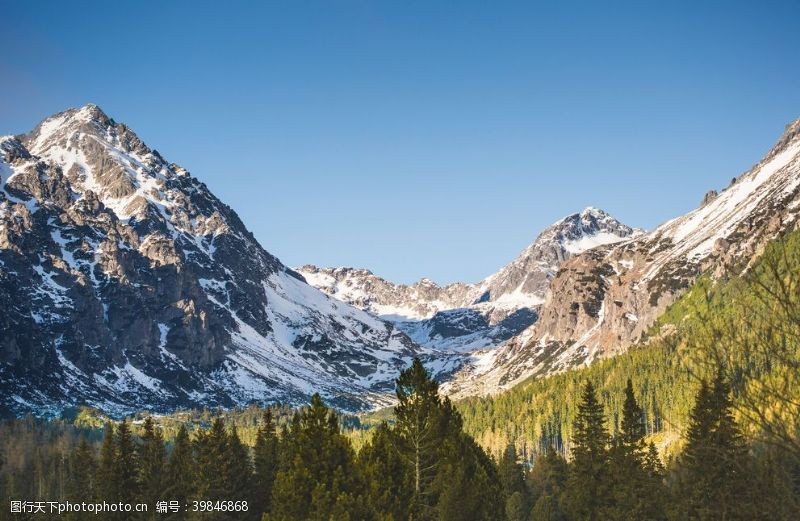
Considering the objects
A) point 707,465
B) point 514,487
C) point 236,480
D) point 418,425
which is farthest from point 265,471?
point 514,487

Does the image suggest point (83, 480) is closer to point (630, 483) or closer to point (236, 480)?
point (236, 480)

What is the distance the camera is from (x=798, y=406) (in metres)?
14.1

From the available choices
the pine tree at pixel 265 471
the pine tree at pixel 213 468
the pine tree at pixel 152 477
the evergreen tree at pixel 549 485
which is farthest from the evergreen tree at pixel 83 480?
the evergreen tree at pixel 549 485

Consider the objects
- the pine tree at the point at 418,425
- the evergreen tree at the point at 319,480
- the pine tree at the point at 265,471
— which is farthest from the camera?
the pine tree at the point at 265,471

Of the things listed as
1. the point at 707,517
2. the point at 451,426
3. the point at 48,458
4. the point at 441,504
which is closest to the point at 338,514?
the point at 441,504

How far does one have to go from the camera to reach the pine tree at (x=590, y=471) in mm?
64062

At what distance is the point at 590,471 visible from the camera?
66.8 meters

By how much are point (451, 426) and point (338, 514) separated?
1410 centimetres

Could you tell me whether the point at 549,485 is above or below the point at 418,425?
below

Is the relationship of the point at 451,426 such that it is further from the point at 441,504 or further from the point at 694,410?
the point at 694,410

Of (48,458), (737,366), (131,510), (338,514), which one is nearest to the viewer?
(737,366)

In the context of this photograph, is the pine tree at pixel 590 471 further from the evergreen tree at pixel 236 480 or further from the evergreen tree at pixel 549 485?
the evergreen tree at pixel 236 480

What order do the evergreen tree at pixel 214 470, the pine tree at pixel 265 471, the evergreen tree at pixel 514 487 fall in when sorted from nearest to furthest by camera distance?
1. the evergreen tree at pixel 214 470
2. the pine tree at pixel 265 471
3. the evergreen tree at pixel 514 487

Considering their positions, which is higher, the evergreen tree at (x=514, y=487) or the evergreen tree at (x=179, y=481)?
the evergreen tree at (x=179, y=481)
